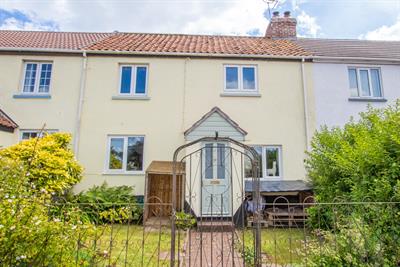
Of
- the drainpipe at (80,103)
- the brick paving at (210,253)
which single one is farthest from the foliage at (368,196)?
the drainpipe at (80,103)

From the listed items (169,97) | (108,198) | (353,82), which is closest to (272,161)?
(169,97)

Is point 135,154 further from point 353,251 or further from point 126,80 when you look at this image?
point 353,251

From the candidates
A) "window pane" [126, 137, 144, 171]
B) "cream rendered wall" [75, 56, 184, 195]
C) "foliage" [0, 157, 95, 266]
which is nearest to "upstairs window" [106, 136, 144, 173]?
"window pane" [126, 137, 144, 171]

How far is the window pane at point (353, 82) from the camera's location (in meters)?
11.9

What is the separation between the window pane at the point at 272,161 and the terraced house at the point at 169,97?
0.15ft

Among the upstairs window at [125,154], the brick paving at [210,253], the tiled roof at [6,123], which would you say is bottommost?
the brick paving at [210,253]

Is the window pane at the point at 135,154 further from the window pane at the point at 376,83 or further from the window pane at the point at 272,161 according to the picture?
the window pane at the point at 376,83

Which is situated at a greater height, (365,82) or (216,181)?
(365,82)

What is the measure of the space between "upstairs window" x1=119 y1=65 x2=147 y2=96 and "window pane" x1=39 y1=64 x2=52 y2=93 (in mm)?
3421

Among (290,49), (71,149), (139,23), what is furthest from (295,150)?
(139,23)

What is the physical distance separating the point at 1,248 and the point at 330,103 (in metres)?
12.6

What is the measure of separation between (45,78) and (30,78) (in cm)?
69

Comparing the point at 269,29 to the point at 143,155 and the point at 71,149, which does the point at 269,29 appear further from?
the point at 71,149

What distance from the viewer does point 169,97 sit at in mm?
11320
